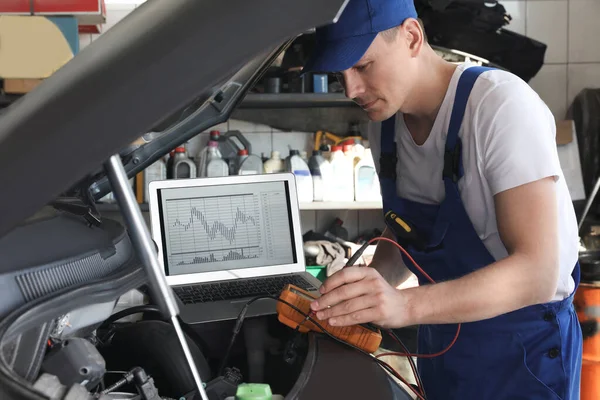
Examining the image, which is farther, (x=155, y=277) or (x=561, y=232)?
(x=561, y=232)

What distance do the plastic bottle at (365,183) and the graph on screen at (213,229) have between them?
1361 mm

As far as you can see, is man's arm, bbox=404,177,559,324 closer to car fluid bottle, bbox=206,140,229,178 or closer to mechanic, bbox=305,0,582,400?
mechanic, bbox=305,0,582,400

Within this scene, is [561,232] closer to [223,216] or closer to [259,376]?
[259,376]

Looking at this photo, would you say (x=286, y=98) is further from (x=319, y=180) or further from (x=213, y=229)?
(x=213, y=229)

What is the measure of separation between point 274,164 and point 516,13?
160 cm

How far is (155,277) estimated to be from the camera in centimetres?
46

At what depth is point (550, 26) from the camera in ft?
11.3

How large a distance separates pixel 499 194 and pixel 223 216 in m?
0.92

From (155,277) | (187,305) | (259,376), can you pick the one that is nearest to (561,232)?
(259,376)

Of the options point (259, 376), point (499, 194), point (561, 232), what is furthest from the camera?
point (561, 232)

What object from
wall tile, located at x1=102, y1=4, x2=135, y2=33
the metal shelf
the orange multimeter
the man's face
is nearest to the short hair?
the man's face

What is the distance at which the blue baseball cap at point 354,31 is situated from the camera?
0.95 metres

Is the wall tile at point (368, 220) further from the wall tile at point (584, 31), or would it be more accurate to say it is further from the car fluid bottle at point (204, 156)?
the wall tile at point (584, 31)

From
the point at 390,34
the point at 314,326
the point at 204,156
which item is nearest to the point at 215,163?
the point at 204,156
